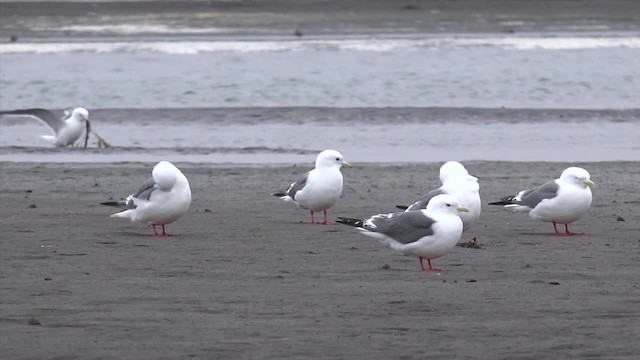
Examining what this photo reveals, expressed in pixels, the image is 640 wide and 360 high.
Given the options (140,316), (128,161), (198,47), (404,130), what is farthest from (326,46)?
(140,316)

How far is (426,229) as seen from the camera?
1040 cm

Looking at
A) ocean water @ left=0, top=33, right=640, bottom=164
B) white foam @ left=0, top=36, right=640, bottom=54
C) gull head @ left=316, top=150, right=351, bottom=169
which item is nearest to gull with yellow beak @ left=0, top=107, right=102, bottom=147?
ocean water @ left=0, top=33, right=640, bottom=164

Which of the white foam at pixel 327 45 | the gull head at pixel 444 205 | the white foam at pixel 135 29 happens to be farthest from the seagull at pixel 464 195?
the white foam at pixel 135 29

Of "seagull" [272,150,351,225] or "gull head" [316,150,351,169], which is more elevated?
"gull head" [316,150,351,169]

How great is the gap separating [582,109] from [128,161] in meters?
9.03

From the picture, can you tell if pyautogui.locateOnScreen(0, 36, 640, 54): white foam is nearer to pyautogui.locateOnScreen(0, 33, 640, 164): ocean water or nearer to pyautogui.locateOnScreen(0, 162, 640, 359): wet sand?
pyautogui.locateOnScreen(0, 33, 640, 164): ocean water

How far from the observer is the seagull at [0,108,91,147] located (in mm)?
20953

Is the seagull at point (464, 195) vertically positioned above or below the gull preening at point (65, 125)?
below

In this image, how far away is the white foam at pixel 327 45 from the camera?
112ft

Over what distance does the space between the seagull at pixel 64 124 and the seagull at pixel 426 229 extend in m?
10.9

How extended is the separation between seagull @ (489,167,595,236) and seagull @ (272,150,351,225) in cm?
172

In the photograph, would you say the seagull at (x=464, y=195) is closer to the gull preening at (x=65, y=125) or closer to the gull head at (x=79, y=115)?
Result: the gull preening at (x=65, y=125)

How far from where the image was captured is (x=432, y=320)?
27.7ft

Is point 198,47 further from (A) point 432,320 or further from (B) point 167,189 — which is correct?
(A) point 432,320
